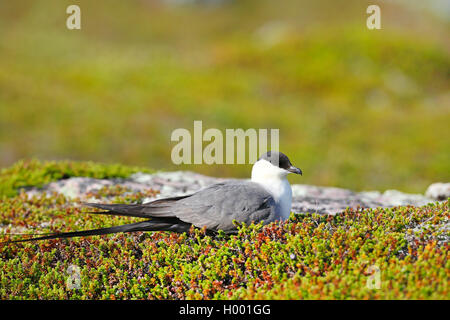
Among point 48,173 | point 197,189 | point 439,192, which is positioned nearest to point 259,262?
point 197,189

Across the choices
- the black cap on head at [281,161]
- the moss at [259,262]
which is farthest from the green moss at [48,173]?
the black cap on head at [281,161]

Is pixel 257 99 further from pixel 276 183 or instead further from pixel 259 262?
pixel 259 262

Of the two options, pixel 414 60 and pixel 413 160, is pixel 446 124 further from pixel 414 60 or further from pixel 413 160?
pixel 414 60

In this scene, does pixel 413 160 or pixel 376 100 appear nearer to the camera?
pixel 413 160

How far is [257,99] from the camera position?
25.6 meters

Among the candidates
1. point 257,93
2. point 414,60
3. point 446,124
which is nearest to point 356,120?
point 446,124

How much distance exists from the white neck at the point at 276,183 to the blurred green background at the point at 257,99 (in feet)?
29.3

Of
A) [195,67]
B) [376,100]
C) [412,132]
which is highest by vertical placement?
[195,67]

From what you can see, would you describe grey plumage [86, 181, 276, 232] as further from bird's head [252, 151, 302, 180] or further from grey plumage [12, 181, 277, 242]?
bird's head [252, 151, 302, 180]

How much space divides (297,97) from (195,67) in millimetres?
7999

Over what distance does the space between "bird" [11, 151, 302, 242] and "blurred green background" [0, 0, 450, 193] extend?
9.05 metres

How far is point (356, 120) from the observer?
22.7 metres

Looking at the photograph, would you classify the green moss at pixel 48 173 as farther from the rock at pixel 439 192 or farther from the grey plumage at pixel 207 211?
the rock at pixel 439 192

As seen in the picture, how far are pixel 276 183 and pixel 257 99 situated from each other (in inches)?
766
